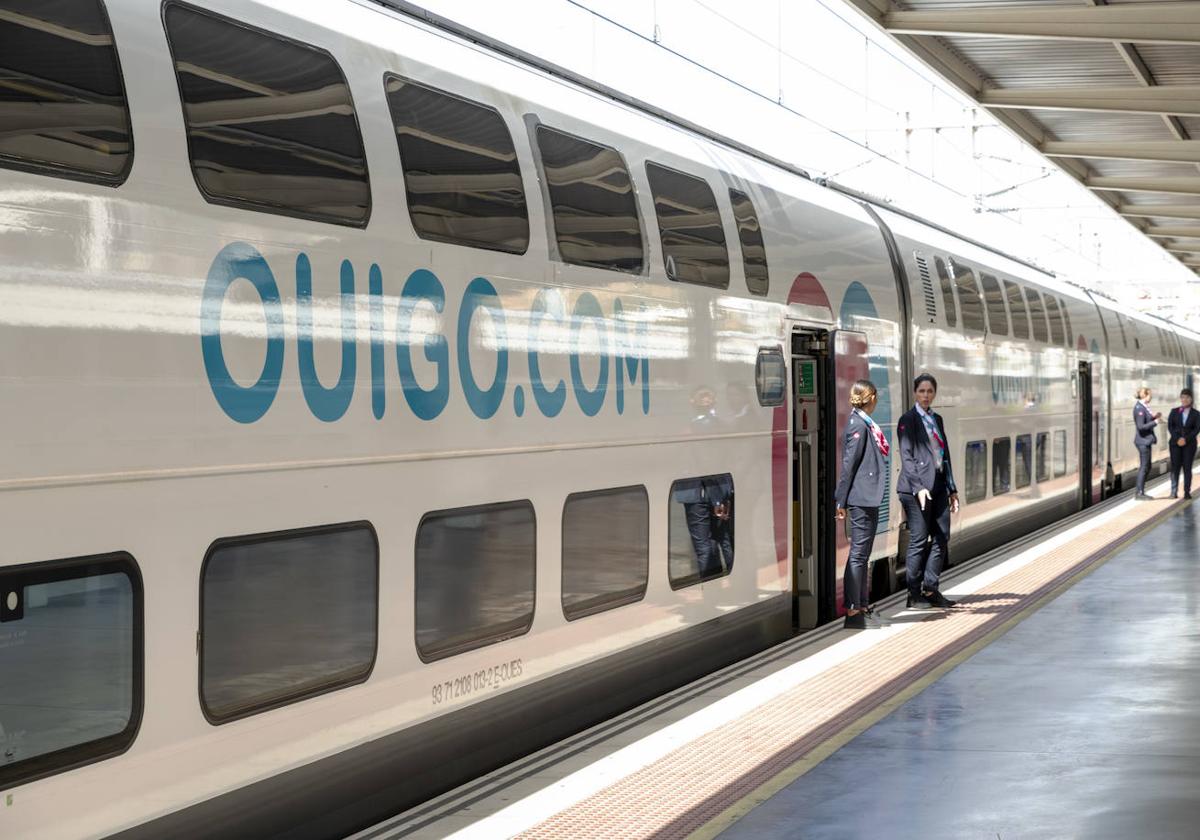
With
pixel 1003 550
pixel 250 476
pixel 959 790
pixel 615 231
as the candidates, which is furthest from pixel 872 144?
pixel 250 476

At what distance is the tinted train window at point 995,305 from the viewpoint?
1511 centimetres

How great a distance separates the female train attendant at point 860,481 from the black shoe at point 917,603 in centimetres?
120

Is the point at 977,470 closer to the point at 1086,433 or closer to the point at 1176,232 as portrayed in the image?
the point at 1086,433

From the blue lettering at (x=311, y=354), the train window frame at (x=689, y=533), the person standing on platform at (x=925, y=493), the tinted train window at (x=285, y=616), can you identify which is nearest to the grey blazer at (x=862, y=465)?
the person standing on platform at (x=925, y=493)

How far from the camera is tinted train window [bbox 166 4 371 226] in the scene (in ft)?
14.5

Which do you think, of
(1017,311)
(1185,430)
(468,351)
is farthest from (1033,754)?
(1185,430)

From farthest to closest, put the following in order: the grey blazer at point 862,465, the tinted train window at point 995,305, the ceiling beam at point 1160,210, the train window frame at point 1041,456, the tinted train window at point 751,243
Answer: the ceiling beam at point 1160,210
the train window frame at point 1041,456
the tinted train window at point 995,305
the grey blazer at point 862,465
the tinted train window at point 751,243

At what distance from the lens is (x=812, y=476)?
9883mm

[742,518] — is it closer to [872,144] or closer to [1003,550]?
[1003,550]

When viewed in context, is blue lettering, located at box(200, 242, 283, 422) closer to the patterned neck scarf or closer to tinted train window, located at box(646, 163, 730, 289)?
tinted train window, located at box(646, 163, 730, 289)

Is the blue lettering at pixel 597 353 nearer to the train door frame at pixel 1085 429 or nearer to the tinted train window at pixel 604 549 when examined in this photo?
the tinted train window at pixel 604 549

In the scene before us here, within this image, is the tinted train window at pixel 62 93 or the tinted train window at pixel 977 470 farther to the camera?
the tinted train window at pixel 977 470

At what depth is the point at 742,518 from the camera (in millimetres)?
8758

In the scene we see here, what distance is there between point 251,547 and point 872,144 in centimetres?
1938
